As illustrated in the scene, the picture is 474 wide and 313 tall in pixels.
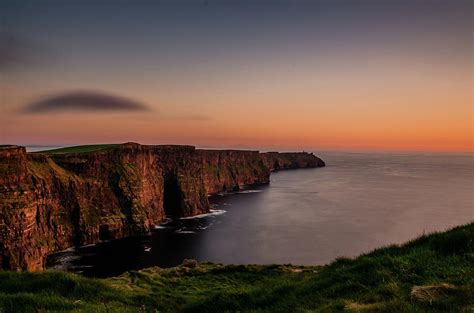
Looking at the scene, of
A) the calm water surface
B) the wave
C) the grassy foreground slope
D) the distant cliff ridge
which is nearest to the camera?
the grassy foreground slope

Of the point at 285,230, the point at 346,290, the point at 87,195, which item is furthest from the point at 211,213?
the point at 346,290

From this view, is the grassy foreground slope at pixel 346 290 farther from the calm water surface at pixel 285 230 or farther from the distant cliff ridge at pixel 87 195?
the calm water surface at pixel 285 230

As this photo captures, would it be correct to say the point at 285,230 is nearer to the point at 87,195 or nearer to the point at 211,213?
the point at 211,213

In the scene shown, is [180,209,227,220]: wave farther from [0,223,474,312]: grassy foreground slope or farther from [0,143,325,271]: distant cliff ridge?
[0,223,474,312]: grassy foreground slope

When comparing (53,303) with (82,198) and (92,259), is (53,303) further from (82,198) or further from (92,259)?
(82,198)

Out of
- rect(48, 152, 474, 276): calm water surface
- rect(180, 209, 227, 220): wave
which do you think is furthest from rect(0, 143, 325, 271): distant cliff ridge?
rect(48, 152, 474, 276): calm water surface

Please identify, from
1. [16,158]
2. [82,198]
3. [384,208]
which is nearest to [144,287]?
[16,158]
